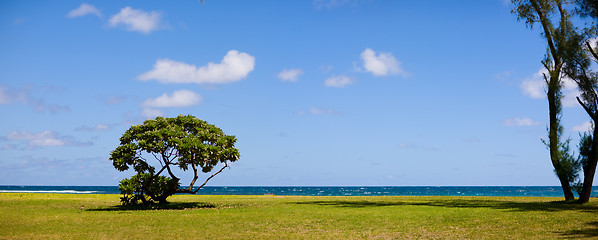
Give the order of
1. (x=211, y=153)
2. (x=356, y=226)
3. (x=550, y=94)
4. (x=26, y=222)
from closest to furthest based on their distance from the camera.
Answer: (x=356, y=226)
(x=26, y=222)
(x=211, y=153)
(x=550, y=94)

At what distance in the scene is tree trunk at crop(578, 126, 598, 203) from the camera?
37.8m

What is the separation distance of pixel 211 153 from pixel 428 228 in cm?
1885

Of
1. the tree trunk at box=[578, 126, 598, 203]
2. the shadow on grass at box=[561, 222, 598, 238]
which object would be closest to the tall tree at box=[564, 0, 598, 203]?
the tree trunk at box=[578, 126, 598, 203]

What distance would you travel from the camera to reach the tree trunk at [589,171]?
37.8 m

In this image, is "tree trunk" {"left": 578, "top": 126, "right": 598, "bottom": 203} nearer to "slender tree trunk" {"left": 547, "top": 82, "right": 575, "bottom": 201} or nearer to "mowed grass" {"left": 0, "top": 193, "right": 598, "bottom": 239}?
"slender tree trunk" {"left": 547, "top": 82, "right": 575, "bottom": 201}

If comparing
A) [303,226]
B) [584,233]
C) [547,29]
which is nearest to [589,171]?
[547,29]

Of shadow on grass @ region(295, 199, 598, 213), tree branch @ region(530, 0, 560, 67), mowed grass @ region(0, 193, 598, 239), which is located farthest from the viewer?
tree branch @ region(530, 0, 560, 67)

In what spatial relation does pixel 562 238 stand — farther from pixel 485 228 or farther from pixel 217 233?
pixel 217 233

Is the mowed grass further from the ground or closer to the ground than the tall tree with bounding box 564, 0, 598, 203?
closer to the ground

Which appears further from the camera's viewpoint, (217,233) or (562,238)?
(217,233)

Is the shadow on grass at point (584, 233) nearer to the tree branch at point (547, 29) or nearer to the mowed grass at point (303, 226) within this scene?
the mowed grass at point (303, 226)

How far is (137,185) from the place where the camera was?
37.5m

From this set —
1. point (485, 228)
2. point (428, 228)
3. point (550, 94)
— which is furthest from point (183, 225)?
point (550, 94)

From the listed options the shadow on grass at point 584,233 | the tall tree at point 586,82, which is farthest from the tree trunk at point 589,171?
the shadow on grass at point 584,233
